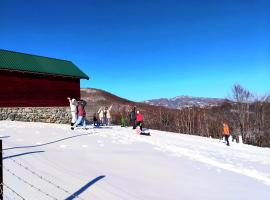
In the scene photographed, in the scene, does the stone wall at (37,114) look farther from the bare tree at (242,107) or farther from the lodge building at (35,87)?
the bare tree at (242,107)

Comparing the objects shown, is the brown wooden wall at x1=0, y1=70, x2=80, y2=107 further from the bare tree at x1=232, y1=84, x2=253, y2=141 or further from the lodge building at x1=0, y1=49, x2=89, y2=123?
the bare tree at x1=232, y1=84, x2=253, y2=141

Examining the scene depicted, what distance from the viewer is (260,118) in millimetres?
48031

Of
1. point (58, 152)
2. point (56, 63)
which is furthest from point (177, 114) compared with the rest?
point (58, 152)

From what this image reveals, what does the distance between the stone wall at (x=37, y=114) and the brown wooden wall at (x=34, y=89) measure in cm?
37

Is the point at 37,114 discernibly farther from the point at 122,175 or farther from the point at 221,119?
the point at 221,119

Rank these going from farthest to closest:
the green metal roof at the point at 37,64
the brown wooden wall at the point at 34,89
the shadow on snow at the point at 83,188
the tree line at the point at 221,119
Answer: the tree line at the point at 221,119
the green metal roof at the point at 37,64
the brown wooden wall at the point at 34,89
the shadow on snow at the point at 83,188

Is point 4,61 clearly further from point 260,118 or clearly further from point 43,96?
point 260,118

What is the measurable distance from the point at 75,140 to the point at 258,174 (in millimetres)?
8514

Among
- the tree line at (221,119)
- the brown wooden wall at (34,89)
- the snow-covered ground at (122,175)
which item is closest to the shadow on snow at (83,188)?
the snow-covered ground at (122,175)

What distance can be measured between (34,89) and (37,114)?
2120 millimetres

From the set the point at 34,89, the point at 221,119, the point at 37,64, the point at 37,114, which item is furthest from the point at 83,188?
the point at 221,119

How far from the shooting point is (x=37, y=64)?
27.4 m

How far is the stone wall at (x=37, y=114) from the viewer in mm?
24438

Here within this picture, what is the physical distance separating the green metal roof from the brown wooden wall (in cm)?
53
